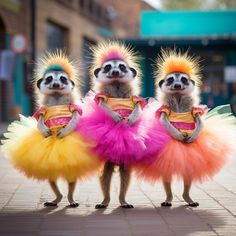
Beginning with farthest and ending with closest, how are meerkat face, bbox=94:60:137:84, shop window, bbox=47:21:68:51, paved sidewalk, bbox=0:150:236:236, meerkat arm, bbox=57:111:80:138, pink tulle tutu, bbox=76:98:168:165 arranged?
1. shop window, bbox=47:21:68:51
2. meerkat face, bbox=94:60:137:84
3. meerkat arm, bbox=57:111:80:138
4. pink tulle tutu, bbox=76:98:168:165
5. paved sidewalk, bbox=0:150:236:236

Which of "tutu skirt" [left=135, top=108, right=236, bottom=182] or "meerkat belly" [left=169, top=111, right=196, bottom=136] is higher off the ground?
"meerkat belly" [left=169, top=111, right=196, bottom=136]

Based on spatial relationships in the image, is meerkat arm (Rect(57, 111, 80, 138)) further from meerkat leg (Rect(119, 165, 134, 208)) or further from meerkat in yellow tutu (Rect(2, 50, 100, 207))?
meerkat leg (Rect(119, 165, 134, 208))

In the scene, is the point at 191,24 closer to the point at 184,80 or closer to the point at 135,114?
the point at 184,80

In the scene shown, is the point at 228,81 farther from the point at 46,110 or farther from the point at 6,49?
the point at 46,110

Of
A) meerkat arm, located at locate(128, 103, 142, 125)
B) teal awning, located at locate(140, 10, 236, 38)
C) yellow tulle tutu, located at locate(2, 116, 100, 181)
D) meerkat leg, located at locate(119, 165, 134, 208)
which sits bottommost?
meerkat leg, located at locate(119, 165, 134, 208)

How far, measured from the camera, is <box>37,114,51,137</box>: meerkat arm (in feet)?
23.1

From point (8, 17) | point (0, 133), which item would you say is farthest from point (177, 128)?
point (8, 17)

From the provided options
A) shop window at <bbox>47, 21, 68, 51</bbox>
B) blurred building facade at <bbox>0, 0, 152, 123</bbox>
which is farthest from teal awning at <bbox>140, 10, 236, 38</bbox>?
shop window at <bbox>47, 21, 68, 51</bbox>

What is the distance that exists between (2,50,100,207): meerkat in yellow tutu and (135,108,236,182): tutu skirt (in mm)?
695

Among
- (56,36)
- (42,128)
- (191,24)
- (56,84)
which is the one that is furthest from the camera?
(56,36)

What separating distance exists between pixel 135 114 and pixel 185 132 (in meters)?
0.63

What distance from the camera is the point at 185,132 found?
7.10 meters

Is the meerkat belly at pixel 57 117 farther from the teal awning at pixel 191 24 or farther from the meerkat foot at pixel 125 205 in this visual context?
the teal awning at pixel 191 24

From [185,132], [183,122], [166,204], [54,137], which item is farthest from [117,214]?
[183,122]
